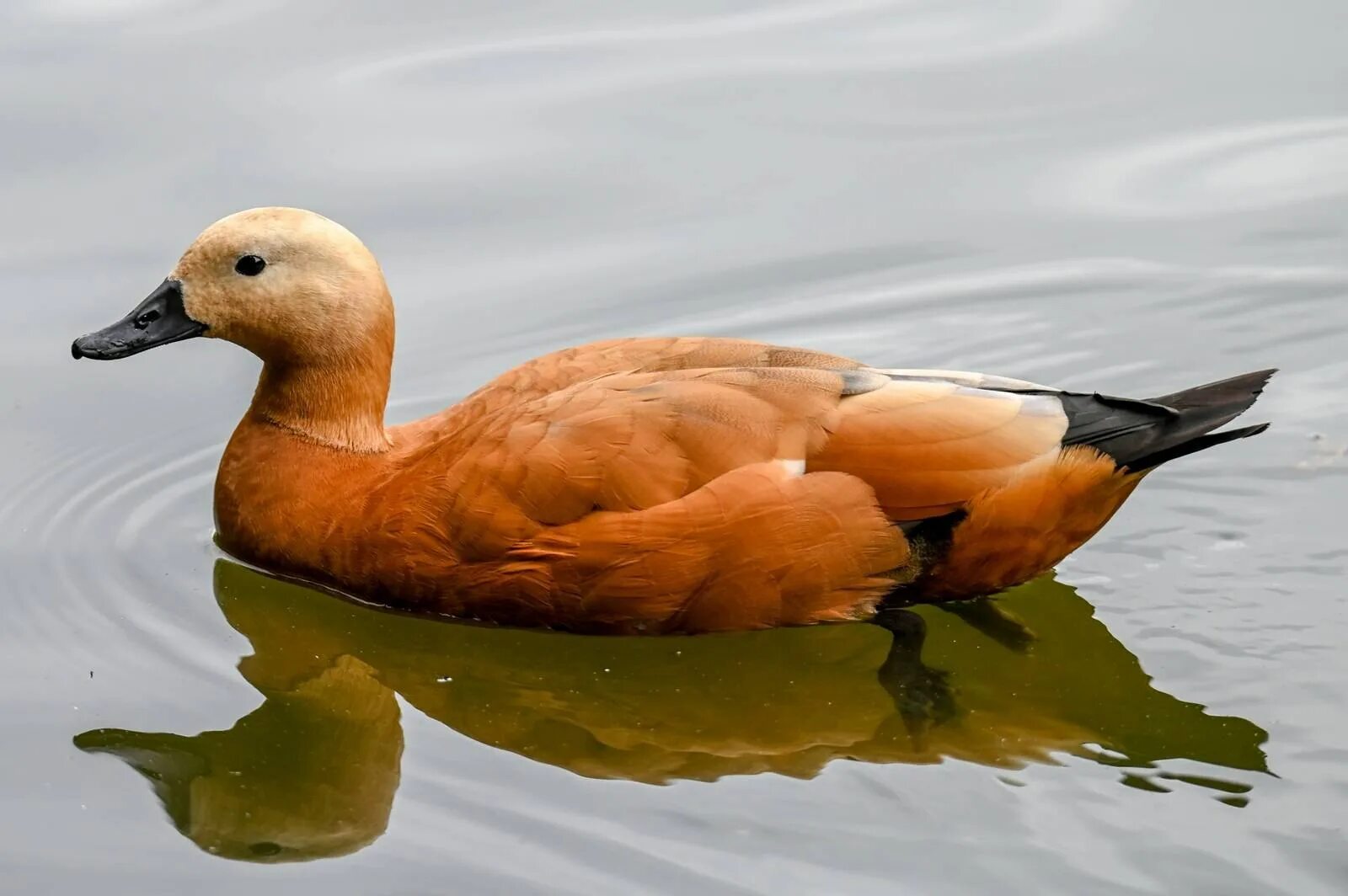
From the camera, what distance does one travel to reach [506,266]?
855 centimetres

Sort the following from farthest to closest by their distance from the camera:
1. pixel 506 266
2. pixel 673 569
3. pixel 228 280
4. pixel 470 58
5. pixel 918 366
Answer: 1. pixel 470 58
2. pixel 506 266
3. pixel 918 366
4. pixel 228 280
5. pixel 673 569

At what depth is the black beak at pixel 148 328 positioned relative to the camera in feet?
22.1

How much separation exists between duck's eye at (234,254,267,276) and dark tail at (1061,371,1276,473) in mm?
2695

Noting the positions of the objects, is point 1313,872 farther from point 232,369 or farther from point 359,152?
point 359,152

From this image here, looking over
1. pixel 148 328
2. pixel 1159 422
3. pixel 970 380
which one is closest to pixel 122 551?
pixel 148 328

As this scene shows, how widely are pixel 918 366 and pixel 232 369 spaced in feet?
9.15

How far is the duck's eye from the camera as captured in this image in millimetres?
6660

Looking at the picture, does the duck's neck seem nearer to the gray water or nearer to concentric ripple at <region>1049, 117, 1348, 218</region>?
the gray water

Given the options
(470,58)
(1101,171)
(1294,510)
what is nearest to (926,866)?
(1294,510)

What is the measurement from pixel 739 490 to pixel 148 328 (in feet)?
7.16

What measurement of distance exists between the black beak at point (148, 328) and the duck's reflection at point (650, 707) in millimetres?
936

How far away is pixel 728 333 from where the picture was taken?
816 centimetres

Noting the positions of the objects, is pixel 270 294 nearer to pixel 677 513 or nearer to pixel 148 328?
pixel 148 328

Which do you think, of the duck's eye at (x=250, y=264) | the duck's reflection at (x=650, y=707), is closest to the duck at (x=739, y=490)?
the duck's reflection at (x=650, y=707)
